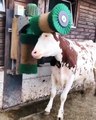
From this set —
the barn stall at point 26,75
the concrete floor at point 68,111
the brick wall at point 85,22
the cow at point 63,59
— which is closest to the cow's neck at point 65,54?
the cow at point 63,59

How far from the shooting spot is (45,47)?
3.49 m

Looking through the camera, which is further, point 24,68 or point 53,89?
point 53,89

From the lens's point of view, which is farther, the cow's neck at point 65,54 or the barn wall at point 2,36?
the barn wall at point 2,36

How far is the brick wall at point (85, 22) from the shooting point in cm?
556

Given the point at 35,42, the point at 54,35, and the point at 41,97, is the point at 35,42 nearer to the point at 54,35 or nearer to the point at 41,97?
the point at 54,35

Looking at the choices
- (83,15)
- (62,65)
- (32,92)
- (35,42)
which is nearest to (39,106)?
(32,92)

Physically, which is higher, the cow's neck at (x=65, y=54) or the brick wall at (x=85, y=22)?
the brick wall at (x=85, y=22)

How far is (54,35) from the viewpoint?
3654mm

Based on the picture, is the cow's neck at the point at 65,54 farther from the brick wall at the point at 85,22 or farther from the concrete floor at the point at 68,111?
the brick wall at the point at 85,22

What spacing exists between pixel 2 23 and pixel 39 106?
1.74m

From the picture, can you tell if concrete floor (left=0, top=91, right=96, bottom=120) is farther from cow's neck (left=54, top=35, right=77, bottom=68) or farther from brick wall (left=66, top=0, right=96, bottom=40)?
brick wall (left=66, top=0, right=96, bottom=40)

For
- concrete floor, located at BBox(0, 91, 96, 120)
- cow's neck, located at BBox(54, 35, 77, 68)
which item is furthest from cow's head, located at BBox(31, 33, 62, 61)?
concrete floor, located at BBox(0, 91, 96, 120)

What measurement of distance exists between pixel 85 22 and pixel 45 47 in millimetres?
2633

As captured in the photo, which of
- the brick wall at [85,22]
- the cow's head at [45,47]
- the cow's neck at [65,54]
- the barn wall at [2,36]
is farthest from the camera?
the brick wall at [85,22]
